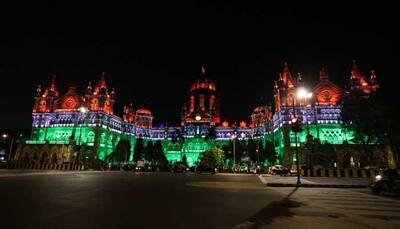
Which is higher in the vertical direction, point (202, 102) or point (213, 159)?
point (202, 102)

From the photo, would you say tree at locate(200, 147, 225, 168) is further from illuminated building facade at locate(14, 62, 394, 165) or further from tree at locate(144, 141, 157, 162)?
tree at locate(144, 141, 157, 162)

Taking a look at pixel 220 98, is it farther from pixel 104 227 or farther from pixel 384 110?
pixel 104 227

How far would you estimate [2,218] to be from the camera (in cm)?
696

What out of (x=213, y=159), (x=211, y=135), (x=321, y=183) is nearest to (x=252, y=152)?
(x=213, y=159)

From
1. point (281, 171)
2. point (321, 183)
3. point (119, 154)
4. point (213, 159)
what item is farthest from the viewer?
point (119, 154)

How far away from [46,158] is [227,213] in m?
98.3

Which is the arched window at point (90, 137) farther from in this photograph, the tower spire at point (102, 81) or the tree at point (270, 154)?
the tree at point (270, 154)

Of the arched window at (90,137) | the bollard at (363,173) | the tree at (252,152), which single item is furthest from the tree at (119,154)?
the bollard at (363,173)

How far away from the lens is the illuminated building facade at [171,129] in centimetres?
8650

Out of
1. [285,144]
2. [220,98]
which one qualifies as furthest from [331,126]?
[220,98]

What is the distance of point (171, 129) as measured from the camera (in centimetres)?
13512

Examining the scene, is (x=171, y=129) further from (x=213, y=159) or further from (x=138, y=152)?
(x=213, y=159)

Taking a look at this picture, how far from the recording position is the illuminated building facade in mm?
86500

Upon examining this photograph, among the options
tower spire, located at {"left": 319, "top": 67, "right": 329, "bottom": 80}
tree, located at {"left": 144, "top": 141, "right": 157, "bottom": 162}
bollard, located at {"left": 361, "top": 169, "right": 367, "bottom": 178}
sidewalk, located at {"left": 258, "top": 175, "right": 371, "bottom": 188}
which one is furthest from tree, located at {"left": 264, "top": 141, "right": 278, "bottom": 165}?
sidewalk, located at {"left": 258, "top": 175, "right": 371, "bottom": 188}
